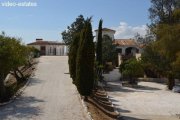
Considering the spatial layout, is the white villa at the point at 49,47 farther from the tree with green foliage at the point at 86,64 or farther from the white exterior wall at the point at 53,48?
the tree with green foliage at the point at 86,64

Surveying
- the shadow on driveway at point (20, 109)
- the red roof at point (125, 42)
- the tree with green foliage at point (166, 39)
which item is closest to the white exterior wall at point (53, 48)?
the red roof at point (125, 42)

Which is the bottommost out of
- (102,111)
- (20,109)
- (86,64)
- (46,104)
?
(102,111)

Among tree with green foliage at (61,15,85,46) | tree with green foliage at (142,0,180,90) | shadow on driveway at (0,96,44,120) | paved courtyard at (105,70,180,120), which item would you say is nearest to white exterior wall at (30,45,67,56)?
tree with green foliage at (61,15,85,46)

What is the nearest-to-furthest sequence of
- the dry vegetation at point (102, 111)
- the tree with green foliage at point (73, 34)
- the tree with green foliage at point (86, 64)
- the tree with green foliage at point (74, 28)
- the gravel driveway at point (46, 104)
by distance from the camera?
the gravel driveway at point (46, 104) → the dry vegetation at point (102, 111) → the tree with green foliage at point (86, 64) → the tree with green foliage at point (73, 34) → the tree with green foliage at point (74, 28)

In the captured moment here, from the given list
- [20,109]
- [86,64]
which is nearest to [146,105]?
[86,64]

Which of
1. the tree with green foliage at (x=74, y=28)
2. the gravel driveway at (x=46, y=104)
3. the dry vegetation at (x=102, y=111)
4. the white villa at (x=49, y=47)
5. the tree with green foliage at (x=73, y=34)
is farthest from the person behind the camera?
the white villa at (x=49, y=47)

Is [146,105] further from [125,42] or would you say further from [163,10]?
[125,42]

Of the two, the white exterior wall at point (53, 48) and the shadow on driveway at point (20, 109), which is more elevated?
the white exterior wall at point (53, 48)

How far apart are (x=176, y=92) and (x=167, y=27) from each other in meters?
8.53

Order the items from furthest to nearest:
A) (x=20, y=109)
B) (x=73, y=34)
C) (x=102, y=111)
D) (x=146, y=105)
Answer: (x=73, y=34) → (x=146, y=105) → (x=102, y=111) → (x=20, y=109)

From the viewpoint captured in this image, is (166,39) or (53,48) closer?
(166,39)

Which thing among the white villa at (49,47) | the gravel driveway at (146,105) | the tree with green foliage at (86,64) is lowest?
the gravel driveway at (146,105)

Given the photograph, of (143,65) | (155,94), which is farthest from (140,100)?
(143,65)

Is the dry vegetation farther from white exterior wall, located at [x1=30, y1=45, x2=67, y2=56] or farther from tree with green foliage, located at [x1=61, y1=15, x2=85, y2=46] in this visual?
white exterior wall, located at [x1=30, y1=45, x2=67, y2=56]
